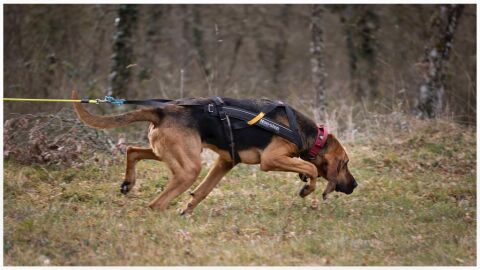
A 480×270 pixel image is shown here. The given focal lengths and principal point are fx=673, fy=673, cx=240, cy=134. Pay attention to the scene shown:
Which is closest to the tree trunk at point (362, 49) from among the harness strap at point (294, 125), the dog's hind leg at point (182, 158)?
the harness strap at point (294, 125)

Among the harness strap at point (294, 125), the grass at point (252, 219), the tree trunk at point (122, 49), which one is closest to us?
the grass at point (252, 219)

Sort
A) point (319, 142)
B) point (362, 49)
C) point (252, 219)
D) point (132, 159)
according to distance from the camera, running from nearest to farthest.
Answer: point (252, 219), point (132, 159), point (319, 142), point (362, 49)

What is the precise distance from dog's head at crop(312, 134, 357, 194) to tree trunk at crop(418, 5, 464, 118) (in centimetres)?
551

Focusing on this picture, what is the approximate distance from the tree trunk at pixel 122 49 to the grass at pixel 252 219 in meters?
5.08

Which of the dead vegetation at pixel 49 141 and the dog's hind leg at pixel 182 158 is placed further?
the dead vegetation at pixel 49 141

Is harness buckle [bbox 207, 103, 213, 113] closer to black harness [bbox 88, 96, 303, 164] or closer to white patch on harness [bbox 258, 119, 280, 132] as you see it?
black harness [bbox 88, 96, 303, 164]

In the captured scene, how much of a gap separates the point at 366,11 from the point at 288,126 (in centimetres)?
1152

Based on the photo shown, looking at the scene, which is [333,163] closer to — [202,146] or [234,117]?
[234,117]

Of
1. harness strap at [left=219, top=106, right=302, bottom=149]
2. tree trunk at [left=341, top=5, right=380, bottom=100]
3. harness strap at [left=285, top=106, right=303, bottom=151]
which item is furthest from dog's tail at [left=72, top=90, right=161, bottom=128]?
tree trunk at [left=341, top=5, right=380, bottom=100]

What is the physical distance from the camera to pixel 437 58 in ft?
42.3

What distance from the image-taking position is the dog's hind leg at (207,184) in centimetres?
743

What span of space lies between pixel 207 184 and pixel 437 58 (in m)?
7.06

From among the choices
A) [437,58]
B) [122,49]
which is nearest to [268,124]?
[437,58]

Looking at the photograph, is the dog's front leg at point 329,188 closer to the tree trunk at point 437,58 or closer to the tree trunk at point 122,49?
the tree trunk at point 437,58
